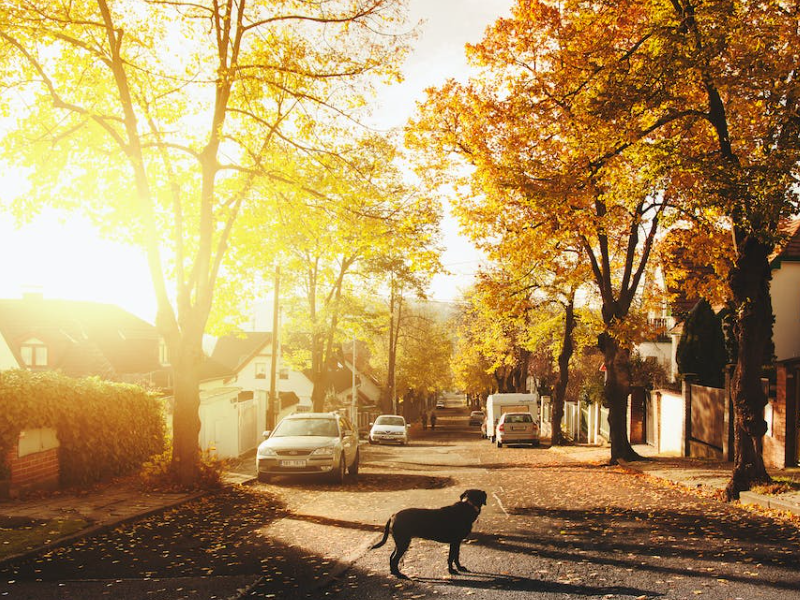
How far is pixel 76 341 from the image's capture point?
137 feet

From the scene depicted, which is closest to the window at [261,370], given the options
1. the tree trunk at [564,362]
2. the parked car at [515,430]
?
the parked car at [515,430]

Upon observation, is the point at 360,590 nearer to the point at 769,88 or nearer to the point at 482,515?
the point at 482,515

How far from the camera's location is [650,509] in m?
11.3

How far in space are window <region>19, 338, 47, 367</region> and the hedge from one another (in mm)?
25967

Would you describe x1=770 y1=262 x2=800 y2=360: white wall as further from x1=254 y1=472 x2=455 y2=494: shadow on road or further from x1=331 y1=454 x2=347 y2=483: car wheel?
x1=331 y1=454 x2=347 y2=483: car wheel

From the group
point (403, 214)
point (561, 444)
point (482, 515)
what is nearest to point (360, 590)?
point (482, 515)

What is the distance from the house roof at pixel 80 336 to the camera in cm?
4003

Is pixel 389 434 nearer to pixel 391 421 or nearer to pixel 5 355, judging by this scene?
pixel 391 421

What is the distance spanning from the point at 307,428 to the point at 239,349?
5451 centimetres

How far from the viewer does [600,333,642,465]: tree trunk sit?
861 inches

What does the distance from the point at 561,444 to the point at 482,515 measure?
26004 mm

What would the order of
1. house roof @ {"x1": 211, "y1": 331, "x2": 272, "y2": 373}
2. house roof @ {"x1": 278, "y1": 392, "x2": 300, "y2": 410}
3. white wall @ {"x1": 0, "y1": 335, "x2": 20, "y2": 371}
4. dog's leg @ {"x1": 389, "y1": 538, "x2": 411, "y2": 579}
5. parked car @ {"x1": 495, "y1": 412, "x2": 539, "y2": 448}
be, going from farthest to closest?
house roof @ {"x1": 211, "y1": 331, "x2": 272, "y2": 373}, house roof @ {"x1": 278, "y1": 392, "x2": 300, "y2": 410}, white wall @ {"x1": 0, "y1": 335, "x2": 20, "y2": 371}, parked car @ {"x1": 495, "y1": 412, "x2": 539, "y2": 448}, dog's leg @ {"x1": 389, "y1": 538, "x2": 411, "y2": 579}

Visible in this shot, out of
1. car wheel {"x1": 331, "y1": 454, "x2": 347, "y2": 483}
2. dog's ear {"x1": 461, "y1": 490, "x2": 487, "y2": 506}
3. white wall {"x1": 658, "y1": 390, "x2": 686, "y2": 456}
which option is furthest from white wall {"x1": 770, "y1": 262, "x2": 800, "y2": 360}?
dog's ear {"x1": 461, "y1": 490, "x2": 487, "y2": 506}

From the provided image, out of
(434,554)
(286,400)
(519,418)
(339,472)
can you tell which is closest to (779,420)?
(339,472)
